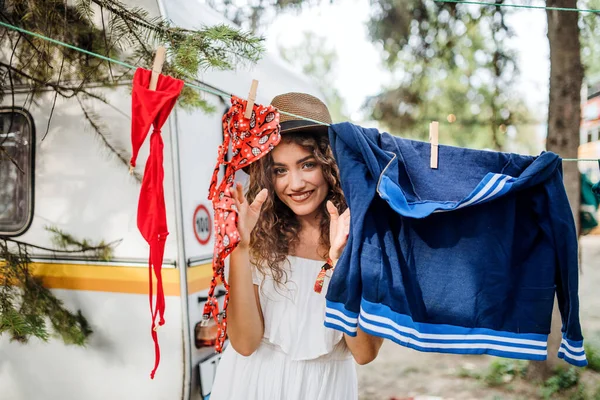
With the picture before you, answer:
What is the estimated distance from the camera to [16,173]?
318 centimetres

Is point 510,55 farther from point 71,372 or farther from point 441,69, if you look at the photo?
point 71,372

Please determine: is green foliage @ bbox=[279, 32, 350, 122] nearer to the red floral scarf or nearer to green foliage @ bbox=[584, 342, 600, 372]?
green foliage @ bbox=[584, 342, 600, 372]

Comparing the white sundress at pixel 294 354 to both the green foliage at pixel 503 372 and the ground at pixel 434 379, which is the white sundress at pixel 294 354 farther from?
the green foliage at pixel 503 372

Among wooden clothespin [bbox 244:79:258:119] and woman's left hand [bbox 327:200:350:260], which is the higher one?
wooden clothespin [bbox 244:79:258:119]

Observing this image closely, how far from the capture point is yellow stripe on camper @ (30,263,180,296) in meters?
2.76

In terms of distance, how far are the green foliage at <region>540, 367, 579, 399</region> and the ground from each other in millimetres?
60

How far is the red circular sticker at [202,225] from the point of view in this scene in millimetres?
2922

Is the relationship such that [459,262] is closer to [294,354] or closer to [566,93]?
[294,354]

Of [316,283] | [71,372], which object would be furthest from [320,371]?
[71,372]

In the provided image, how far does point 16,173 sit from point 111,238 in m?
0.90

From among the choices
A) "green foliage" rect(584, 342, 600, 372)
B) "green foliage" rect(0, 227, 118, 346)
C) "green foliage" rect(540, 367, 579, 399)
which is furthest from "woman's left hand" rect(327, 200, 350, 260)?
"green foliage" rect(584, 342, 600, 372)

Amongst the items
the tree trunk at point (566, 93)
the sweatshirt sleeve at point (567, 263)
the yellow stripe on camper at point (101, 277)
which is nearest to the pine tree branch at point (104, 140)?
the yellow stripe on camper at point (101, 277)

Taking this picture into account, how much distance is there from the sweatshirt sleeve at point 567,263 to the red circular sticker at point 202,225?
197 cm

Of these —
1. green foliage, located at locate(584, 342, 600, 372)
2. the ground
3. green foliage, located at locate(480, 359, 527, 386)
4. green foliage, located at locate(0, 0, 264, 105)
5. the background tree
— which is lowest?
the ground
